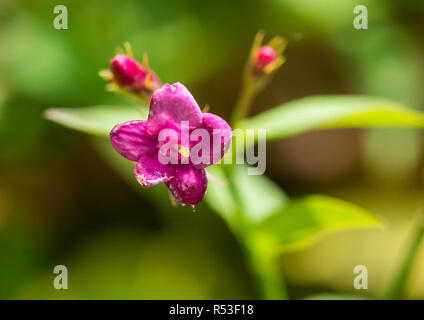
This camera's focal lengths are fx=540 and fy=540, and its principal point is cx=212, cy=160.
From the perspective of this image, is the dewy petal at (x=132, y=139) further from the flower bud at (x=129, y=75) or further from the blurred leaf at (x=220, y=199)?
the blurred leaf at (x=220, y=199)

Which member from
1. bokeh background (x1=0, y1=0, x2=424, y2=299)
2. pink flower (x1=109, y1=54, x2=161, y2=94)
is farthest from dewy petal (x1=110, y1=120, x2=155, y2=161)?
bokeh background (x1=0, y1=0, x2=424, y2=299)

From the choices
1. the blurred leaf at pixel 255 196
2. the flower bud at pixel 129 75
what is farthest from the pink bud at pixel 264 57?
the blurred leaf at pixel 255 196

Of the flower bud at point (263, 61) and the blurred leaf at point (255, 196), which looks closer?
the flower bud at point (263, 61)

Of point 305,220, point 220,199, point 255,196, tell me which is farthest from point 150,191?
point 305,220

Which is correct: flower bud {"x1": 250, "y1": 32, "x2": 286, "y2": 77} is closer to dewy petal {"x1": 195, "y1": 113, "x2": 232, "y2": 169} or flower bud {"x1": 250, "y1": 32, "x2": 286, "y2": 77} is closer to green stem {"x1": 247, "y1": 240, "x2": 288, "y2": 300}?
dewy petal {"x1": 195, "y1": 113, "x2": 232, "y2": 169}

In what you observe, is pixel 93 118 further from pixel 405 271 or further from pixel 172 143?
pixel 405 271

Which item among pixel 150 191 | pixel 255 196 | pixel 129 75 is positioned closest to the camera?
pixel 129 75

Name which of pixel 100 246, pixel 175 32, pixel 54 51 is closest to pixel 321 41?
pixel 175 32

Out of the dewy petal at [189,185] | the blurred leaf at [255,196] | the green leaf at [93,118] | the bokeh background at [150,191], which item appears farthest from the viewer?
the bokeh background at [150,191]
